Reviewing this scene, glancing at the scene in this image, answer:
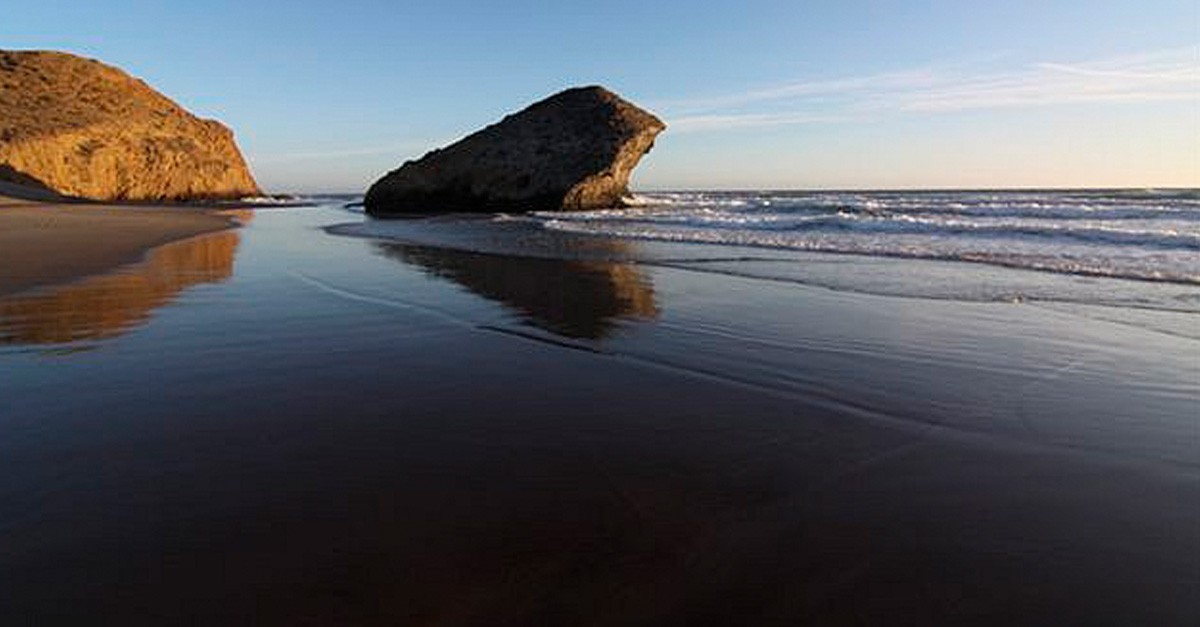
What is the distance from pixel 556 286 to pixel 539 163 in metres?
32.5

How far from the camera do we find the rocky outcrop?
3819cm

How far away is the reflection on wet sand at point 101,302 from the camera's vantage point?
514cm

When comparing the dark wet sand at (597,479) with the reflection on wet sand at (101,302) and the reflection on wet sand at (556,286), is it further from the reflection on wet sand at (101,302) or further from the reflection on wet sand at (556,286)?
the reflection on wet sand at (556,286)

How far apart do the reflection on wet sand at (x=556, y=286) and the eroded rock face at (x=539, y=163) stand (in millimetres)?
26808

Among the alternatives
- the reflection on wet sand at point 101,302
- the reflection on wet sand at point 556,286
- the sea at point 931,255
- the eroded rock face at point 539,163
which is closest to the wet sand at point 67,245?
the reflection on wet sand at point 101,302

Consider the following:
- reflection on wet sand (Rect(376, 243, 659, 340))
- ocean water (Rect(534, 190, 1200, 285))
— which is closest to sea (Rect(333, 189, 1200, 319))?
ocean water (Rect(534, 190, 1200, 285))

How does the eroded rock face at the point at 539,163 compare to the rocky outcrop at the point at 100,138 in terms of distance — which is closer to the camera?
the rocky outcrop at the point at 100,138

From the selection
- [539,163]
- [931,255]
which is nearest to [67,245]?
[931,255]

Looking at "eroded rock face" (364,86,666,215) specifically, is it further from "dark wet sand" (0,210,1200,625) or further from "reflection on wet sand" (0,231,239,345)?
"dark wet sand" (0,210,1200,625)

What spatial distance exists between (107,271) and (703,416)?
922cm

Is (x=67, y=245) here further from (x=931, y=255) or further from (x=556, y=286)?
(x=931, y=255)

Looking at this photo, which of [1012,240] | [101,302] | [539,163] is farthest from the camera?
[539,163]

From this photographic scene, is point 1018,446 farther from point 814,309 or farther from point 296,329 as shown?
point 296,329

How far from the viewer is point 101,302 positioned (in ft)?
21.3
